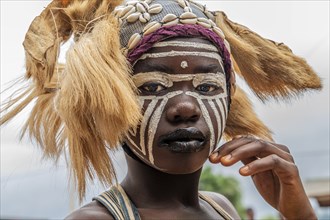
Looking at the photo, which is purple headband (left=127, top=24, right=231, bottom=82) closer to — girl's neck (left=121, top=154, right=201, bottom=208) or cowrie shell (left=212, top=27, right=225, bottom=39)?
cowrie shell (left=212, top=27, right=225, bottom=39)

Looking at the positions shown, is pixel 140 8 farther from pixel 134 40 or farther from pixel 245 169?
pixel 245 169

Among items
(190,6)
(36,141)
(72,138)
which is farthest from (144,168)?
(190,6)

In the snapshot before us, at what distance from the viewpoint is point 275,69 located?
225 cm

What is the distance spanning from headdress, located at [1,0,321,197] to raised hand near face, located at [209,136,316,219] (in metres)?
0.26

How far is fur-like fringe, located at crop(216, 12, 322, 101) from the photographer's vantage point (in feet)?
7.32

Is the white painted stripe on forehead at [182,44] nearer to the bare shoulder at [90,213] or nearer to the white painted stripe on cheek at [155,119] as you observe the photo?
the white painted stripe on cheek at [155,119]

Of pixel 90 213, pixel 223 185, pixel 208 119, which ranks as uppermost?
pixel 208 119

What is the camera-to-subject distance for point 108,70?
6.07ft

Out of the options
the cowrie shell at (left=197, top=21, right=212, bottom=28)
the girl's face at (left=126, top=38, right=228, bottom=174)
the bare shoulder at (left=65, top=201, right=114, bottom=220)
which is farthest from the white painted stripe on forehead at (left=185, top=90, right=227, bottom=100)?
the bare shoulder at (left=65, top=201, right=114, bottom=220)

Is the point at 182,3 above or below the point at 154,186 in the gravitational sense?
above

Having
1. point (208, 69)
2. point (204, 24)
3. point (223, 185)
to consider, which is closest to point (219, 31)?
point (204, 24)

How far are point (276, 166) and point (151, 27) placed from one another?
0.60 m

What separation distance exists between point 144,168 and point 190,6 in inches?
22.9

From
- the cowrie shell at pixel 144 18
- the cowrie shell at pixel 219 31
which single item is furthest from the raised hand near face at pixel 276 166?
the cowrie shell at pixel 144 18
